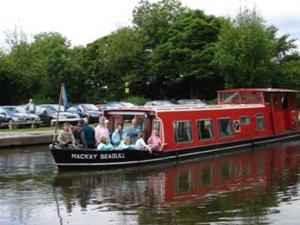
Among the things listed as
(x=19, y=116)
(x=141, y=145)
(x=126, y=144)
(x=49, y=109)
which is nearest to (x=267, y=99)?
(x=141, y=145)

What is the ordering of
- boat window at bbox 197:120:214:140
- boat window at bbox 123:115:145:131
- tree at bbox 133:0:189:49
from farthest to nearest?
tree at bbox 133:0:189:49, boat window at bbox 197:120:214:140, boat window at bbox 123:115:145:131

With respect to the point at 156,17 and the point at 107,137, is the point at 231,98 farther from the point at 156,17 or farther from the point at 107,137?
the point at 156,17

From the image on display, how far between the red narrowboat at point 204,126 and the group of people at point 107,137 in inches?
12.5

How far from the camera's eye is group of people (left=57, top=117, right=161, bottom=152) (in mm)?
22906

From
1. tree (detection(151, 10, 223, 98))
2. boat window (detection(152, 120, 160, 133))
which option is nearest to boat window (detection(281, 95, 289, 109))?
boat window (detection(152, 120, 160, 133))

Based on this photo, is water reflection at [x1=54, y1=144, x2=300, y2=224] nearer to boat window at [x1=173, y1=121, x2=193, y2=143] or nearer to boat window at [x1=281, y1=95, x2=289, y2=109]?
boat window at [x1=173, y1=121, x2=193, y2=143]

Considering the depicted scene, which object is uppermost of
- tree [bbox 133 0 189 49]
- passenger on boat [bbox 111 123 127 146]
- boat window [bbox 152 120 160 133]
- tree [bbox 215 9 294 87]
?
tree [bbox 133 0 189 49]

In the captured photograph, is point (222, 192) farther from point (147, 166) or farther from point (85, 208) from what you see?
point (147, 166)

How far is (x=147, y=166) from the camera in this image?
22969 millimetres

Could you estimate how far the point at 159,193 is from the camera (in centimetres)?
1764

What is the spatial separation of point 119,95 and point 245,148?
39.7 meters

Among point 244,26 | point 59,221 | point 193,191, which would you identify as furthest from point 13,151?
point 244,26

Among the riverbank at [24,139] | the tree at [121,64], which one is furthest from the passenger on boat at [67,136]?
the tree at [121,64]

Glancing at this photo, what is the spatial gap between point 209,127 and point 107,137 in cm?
608
